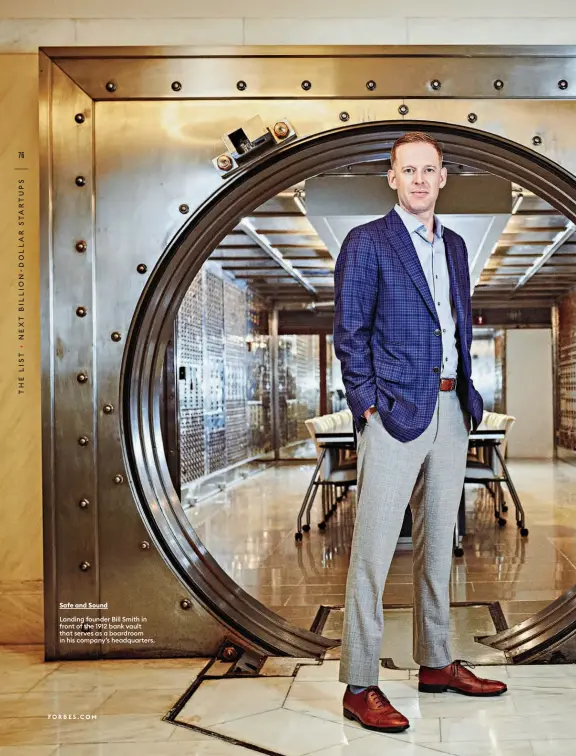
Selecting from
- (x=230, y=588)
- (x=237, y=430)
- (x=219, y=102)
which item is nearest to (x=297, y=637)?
(x=230, y=588)

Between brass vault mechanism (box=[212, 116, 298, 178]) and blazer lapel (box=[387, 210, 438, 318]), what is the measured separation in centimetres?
74

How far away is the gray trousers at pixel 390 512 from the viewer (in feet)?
8.16

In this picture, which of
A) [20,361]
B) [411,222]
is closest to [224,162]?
[411,222]

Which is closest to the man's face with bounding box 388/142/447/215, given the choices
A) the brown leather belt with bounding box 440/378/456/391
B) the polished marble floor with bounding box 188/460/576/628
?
the brown leather belt with bounding box 440/378/456/391

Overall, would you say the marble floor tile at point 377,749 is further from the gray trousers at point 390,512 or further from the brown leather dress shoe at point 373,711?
the gray trousers at point 390,512

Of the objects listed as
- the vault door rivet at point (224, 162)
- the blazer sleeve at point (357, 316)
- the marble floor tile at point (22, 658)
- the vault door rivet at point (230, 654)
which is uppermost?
the vault door rivet at point (224, 162)

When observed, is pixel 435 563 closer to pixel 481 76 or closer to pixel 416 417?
pixel 416 417

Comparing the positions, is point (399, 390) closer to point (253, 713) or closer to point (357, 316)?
point (357, 316)

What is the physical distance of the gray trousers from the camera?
2.49 metres

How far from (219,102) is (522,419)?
40.1ft

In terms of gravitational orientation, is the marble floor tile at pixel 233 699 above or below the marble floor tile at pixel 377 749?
below

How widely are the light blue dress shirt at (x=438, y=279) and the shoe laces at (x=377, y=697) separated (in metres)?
0.94

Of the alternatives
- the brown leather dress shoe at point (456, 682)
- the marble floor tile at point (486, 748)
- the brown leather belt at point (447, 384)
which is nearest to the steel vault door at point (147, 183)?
the brown leather dress shoe at point (456, 682)

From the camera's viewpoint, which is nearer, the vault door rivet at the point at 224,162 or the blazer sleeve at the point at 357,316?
the blazer sleeve at the point at 357,316
